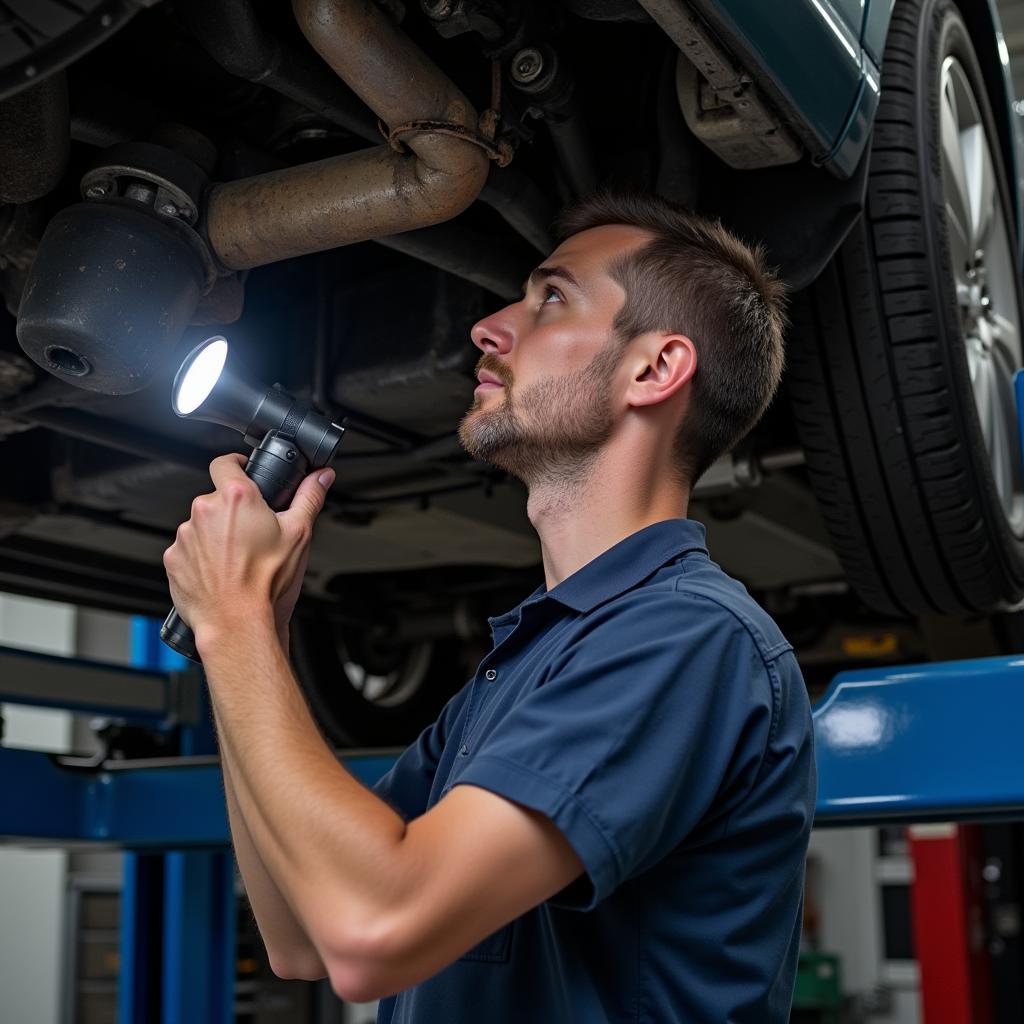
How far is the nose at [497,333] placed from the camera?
1157mm

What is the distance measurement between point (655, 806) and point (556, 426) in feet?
1.31

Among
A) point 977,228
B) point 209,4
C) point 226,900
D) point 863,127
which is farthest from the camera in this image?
point 226,900

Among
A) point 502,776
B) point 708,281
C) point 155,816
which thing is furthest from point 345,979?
point 155,816

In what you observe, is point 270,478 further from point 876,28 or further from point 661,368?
point 876,28

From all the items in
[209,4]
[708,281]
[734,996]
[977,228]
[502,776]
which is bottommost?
[734,996]

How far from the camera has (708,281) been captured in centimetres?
113

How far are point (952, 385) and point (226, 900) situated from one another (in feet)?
5.40

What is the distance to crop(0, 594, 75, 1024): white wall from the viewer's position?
5.86 m

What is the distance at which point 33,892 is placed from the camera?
6.14 m

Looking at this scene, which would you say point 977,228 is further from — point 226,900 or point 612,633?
point 226,900

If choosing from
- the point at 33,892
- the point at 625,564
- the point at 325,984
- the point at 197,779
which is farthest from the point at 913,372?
the point at 33,892

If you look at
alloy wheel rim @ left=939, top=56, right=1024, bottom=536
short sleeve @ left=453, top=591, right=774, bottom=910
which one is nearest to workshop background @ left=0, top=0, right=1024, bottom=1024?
alloy wheel rim @ left=939, top=56, right=1024, bottom=536

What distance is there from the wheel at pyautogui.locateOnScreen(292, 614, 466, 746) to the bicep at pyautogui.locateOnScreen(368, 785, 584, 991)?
69.1 inches

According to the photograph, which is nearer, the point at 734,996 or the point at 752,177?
the point at 734,996
